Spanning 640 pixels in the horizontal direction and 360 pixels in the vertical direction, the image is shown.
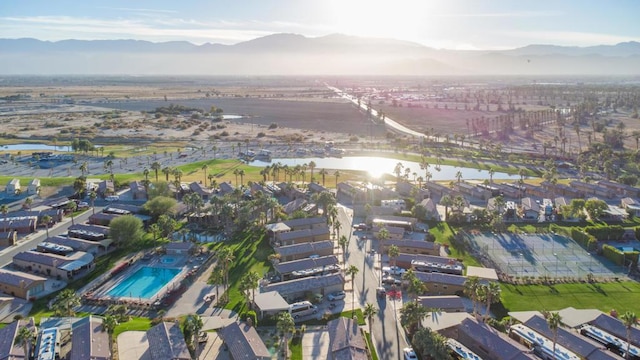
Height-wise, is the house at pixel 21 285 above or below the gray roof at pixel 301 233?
below

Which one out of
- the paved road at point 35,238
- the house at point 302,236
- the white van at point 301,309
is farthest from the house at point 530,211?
the paved road at point 35,238

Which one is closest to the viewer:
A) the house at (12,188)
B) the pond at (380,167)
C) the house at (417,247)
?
the house at (417,247)

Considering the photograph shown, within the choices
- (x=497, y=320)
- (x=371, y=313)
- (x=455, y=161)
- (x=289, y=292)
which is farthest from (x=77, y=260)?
(x=455, y=161)

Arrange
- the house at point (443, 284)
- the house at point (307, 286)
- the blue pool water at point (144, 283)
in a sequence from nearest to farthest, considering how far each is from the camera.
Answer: the house at point (307, 286)
the house at point (443, 284)
the blue pool water at point (144, 283)

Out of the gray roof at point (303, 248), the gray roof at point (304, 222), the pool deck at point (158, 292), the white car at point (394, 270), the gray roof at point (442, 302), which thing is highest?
the gray roof at point (304, 222)

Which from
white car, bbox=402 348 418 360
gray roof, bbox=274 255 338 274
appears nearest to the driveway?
white car, bbox=402 348 418 360

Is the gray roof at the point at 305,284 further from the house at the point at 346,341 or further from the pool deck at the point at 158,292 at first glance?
the pool deck at the point at 158,292

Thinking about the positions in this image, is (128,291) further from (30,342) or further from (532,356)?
(532,356)
